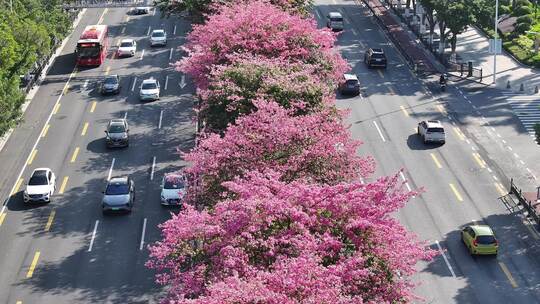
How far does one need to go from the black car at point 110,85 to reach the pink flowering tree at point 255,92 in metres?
31.3

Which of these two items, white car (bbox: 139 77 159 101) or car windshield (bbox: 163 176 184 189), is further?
white car (bbox: 139 77 159 101)

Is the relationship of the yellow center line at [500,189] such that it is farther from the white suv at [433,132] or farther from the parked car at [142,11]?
the parked car at [142,11]

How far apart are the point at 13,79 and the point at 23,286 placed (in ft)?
74.4

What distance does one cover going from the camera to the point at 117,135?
7519 cm

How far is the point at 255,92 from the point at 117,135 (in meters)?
23.2

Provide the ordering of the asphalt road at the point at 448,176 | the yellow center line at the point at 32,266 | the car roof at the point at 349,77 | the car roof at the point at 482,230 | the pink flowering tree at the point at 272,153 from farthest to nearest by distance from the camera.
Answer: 1. the car roof at the point at 349,77
2. the car roof at the point at 482,230
3. the yellow center line at the point at 32,266
4. the asphalt road at the point at 448,176
5. the pink flowering tree at the point at 272,153

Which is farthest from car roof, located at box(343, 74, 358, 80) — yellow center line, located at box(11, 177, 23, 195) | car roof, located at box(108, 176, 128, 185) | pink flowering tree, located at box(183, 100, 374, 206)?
pink flowering tree, located at box(183, 100, 374, 206)

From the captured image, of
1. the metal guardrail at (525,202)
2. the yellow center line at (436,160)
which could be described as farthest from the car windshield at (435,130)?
the metal guardrail at (525,202)

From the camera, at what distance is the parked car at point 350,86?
280ft

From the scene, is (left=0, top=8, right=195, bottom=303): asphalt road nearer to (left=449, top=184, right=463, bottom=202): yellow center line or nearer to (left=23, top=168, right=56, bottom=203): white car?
(left=23, top=168, right=56, bottom=203): white car

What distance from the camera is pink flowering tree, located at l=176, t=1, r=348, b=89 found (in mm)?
65188

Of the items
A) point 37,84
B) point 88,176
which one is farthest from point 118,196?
point 37,84

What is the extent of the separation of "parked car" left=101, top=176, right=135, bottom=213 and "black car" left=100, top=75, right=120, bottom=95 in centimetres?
2351

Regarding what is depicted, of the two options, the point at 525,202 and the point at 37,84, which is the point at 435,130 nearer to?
the point at 525,202
